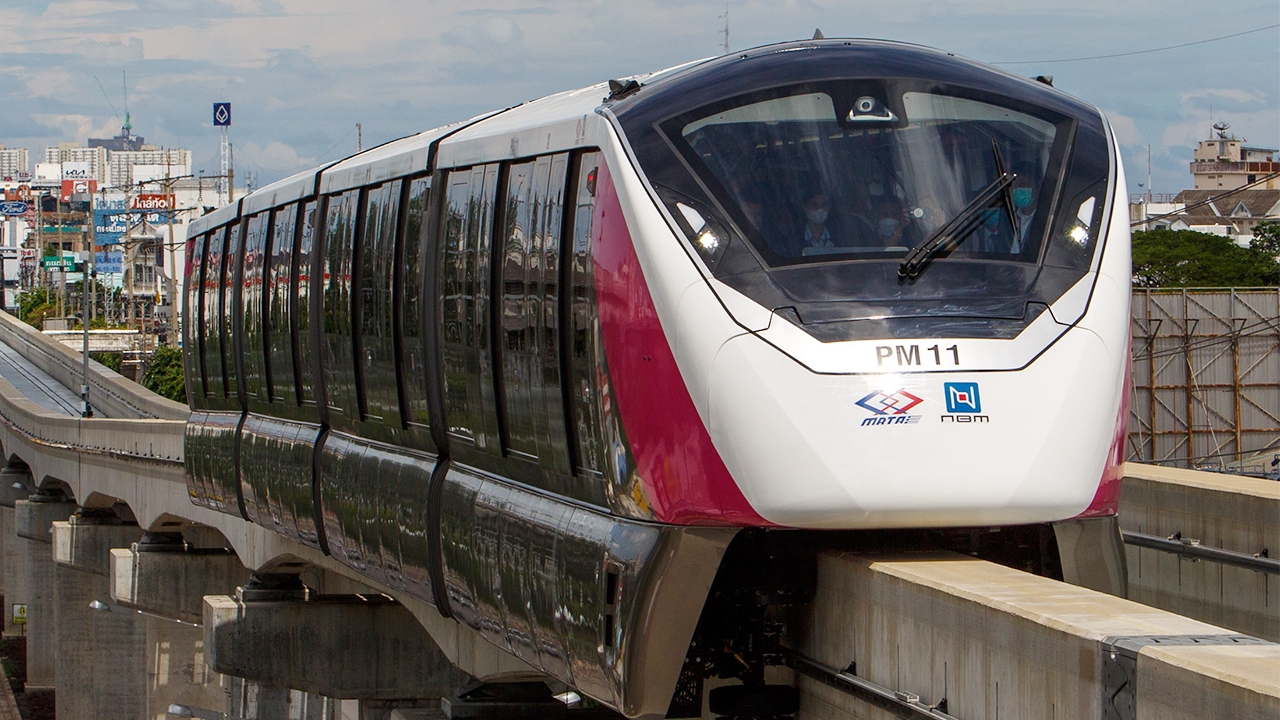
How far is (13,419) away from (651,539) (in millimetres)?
54916

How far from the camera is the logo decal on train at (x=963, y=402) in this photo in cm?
827

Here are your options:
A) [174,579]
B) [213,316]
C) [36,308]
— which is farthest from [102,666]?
[36,308]

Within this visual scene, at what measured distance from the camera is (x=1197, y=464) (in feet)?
141

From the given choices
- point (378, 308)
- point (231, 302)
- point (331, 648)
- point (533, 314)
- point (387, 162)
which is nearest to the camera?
point (533, 314)

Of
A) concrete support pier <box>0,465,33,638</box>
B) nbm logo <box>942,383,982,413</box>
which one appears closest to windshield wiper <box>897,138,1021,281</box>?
nbm logo <box>942,383,982,413</box>

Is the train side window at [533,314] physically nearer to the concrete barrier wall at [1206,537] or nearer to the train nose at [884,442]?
the train nose at [884,442]

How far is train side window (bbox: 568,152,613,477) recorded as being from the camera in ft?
30.9

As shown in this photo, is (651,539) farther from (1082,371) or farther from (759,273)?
(1082,371)

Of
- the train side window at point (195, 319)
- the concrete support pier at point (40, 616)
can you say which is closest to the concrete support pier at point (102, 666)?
the concrete support pier at point (40, 616)

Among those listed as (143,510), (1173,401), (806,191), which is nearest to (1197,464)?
(1173,401)

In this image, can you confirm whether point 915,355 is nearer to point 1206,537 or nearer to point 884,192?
point 884,192

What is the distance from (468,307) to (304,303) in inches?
210

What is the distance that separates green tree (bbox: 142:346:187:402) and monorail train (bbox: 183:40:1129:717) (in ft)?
234

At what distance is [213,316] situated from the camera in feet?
72.5
